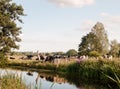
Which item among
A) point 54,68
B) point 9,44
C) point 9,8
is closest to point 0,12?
point 9,8

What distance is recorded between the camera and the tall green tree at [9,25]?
1261 inches

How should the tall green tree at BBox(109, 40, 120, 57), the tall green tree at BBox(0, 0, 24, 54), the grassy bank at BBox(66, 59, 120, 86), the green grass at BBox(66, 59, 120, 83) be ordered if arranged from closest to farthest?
the grassy bank at BBox(66, 59, 120, 86) < the green grass at BBox(66, 59, 120, 83) < the tall green tree at BBox(0, 0, 24, 54) < the tall green tree at BBox(109, 40, 120, 57)

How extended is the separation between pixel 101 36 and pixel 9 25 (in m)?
51.3

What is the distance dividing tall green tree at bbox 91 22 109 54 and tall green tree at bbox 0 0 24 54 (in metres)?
49.1

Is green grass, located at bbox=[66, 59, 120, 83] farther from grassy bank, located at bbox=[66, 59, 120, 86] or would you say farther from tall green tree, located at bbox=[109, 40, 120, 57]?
tall green tree, located at bbox=[109, 40, 120, 57]

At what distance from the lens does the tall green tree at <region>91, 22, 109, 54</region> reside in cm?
8138

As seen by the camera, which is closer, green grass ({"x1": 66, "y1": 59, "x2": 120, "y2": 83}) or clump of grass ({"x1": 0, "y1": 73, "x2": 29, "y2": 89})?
clump of grass ({"x1": 0, "y1": 73, "x2": 29, "y2": 89})

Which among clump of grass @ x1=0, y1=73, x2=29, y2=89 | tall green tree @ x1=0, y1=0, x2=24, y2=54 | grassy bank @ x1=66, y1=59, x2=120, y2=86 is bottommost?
clump of grass @ x1=0, y1=73, x2=29, y2=89

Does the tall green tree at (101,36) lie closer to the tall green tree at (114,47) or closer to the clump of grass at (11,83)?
the tall green tree at (114,47)

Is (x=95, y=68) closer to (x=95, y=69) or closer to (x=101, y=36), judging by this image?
(x=95, y=69)

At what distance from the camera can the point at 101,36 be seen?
81.9 m

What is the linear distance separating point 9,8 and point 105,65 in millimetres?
11465

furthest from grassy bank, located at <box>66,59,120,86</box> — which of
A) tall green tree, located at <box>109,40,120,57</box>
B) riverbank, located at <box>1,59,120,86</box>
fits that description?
tall green tree, located at <box>109,40,120,57</box>

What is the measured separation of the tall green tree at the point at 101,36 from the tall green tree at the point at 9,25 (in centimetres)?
4914
